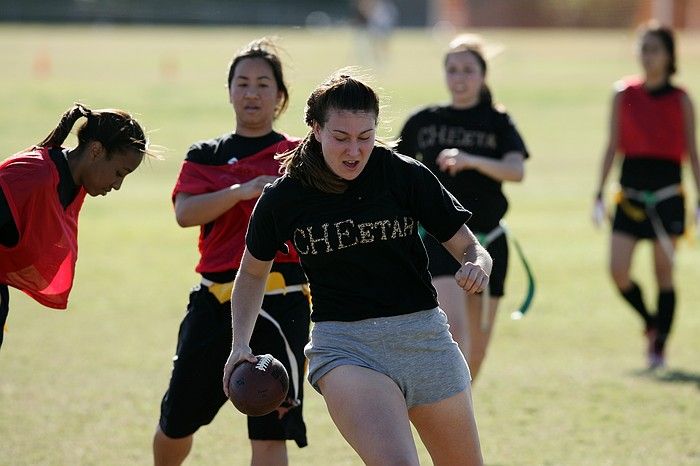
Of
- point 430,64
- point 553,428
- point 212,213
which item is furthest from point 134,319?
point 430,64

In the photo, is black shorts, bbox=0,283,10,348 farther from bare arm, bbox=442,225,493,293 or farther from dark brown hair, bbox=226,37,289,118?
bare arm, bbox=442,225,493,293

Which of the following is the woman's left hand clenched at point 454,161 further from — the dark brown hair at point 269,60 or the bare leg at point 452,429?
the bare leg at point 452,429

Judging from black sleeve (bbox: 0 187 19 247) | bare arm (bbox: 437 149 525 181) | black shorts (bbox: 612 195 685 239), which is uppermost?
black sleeve (bbox: 0 187 19 247)

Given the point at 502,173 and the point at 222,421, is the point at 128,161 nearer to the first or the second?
the point at 502,173

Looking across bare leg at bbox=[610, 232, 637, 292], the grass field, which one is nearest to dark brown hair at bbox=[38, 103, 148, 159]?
the grass field

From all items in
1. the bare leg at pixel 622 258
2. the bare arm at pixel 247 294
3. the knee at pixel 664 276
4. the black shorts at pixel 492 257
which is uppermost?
the bare arm at pixel 247 294

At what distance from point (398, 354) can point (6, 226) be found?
154 centimetres

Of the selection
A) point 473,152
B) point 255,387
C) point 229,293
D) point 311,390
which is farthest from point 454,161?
point 311,390

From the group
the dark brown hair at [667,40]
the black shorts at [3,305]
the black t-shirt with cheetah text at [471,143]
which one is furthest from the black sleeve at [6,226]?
the dark brown hair at [667,40]

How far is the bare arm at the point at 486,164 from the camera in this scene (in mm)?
6523

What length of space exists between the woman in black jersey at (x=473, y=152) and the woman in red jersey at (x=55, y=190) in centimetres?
234

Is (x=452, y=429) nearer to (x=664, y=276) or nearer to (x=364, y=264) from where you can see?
(x=364, y=264)

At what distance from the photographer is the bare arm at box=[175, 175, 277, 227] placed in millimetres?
5297

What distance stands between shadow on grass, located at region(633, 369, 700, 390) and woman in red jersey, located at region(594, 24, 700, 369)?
22cm
